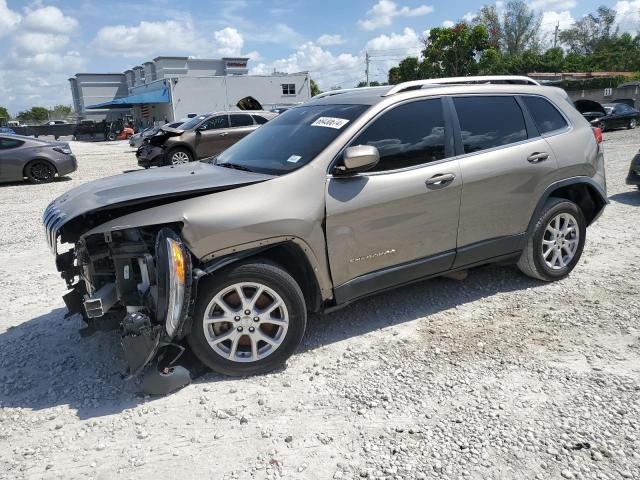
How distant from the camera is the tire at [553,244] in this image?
15.1ft

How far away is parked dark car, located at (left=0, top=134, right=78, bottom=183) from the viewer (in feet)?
42.2

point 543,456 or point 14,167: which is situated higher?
point 14,167

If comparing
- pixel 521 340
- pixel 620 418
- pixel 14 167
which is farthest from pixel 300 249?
pixel 14 167

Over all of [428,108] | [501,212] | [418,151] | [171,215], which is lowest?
[501,212]

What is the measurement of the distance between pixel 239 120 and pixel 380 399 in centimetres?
1293

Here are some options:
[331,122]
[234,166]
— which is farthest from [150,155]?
[331,122]

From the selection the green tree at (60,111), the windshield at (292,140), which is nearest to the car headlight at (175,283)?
the windshield at (292,140)

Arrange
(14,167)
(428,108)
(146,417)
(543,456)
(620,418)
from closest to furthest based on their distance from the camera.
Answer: (543,456) < (620,418) < (146,417) < (428,108) < (14,167)

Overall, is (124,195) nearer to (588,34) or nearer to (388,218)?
(388,218)

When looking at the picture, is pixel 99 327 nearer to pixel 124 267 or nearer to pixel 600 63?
pixel 124 267

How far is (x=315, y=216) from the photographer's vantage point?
3430 mm

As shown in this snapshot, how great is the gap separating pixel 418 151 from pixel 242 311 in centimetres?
181

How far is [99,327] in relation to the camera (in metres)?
3.40

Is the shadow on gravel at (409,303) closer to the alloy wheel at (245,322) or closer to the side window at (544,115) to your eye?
the alloy wheel at (245,322)
